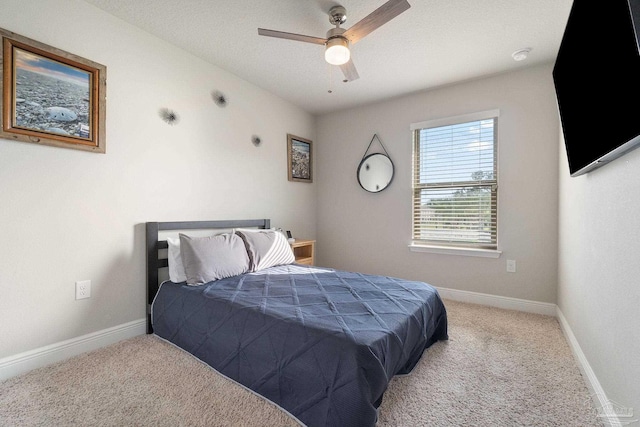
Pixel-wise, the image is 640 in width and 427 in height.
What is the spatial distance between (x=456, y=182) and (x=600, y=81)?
6.75 ft

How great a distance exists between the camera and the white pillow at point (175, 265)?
7.35ft

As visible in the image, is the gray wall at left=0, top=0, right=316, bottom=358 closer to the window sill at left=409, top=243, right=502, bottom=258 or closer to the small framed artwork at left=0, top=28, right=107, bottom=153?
the small framed artwork at left=0, top=28, right=107, bottom=153

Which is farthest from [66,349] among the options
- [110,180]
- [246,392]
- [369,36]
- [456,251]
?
[456,251]

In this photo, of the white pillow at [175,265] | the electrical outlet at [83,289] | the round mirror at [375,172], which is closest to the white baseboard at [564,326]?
the round mirror at [375,172]

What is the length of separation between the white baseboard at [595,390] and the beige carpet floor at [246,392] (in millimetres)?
39

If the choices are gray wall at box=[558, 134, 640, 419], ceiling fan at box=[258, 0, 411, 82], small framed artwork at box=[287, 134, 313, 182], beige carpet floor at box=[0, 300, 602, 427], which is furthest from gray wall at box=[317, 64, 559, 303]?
ceiling fan at box=[258, 0, 411, 82]

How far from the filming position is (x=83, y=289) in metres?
2.01

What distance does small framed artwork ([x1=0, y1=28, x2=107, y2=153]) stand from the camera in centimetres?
169

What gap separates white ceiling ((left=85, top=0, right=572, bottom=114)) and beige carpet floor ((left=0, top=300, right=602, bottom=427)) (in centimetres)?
247

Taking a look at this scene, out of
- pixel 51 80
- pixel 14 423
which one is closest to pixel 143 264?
pixel 14 423

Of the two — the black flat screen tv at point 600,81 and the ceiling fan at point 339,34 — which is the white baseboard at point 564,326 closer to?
the black flat screen tv at point 600,81

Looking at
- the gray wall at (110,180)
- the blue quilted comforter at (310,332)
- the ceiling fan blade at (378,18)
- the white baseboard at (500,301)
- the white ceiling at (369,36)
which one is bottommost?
the white baseboard at (500,301)

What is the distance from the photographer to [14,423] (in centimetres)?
135

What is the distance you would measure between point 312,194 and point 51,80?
2.96m
